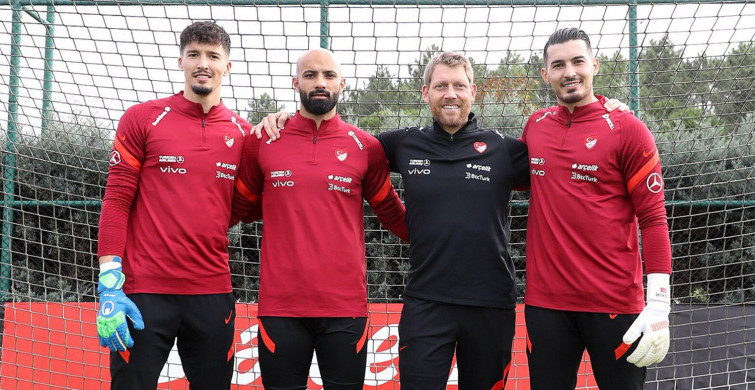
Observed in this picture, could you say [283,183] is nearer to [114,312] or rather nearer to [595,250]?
[114,312]

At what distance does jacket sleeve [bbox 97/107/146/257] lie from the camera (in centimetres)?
292

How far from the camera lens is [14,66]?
443cm

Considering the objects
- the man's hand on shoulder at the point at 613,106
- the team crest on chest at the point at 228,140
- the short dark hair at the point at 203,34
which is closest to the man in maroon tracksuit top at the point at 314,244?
the team crest on chest at the point at 228,140

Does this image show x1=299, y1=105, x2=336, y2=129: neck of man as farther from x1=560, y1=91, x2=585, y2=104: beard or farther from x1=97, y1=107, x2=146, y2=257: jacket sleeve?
x1=560, y1=91, x2=585, y2=104: beard

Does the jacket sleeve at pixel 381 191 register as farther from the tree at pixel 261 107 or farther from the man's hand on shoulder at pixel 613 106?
the tree at pixel 261 107

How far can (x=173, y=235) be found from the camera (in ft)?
9.76

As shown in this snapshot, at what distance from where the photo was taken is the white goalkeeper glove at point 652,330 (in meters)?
2.65

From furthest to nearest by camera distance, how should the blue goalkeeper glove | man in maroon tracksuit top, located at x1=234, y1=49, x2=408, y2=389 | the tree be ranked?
the tree
man in maroon tracksuit top, located at x1=234, y1=49, x2=408, y2=389
the blue goalkeeper glove

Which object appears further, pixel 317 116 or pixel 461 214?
pixel 317 116

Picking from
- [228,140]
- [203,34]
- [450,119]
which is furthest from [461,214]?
[203,34]

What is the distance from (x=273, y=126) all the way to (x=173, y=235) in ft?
2.21

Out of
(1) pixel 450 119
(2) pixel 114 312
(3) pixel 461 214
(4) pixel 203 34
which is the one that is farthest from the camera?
(4) pixel 203 34

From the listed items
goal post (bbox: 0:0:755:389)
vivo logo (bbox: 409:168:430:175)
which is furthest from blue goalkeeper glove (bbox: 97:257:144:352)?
goal post (bbox: 0:0:755:389)

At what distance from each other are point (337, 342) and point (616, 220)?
130cm
